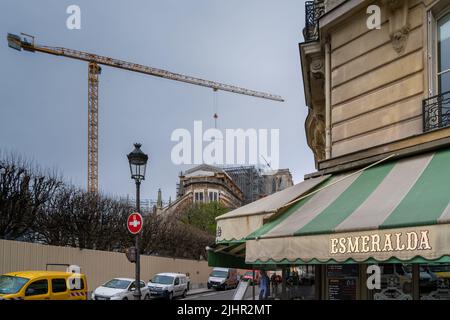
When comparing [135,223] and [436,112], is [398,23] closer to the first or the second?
[436,112]

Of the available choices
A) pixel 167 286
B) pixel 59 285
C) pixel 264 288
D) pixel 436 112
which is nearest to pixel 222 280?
pixel 167 286

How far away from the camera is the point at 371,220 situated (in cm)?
686

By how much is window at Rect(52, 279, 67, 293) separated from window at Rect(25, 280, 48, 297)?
0.39 m

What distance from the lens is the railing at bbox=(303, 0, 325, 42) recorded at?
1444cm

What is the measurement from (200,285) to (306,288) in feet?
136

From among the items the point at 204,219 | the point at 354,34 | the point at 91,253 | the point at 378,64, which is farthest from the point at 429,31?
the point at 204,219

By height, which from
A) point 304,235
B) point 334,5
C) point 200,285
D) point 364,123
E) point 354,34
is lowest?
point 200,285

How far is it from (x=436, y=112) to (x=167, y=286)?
87.8ft

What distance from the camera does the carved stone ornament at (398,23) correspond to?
9711mm

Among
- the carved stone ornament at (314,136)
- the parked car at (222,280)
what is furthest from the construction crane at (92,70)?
the carved stone ornament at (314,136)

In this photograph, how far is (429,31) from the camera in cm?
934

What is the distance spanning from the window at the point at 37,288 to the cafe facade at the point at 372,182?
276 inches

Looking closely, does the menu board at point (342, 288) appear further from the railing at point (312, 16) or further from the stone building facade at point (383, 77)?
the railing at point (312, 16)
